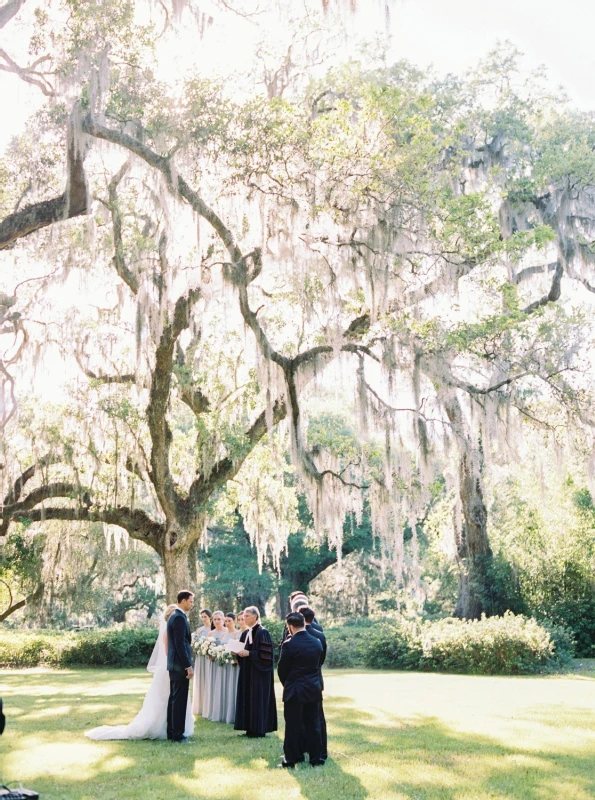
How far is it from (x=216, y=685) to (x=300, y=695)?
9.52ft

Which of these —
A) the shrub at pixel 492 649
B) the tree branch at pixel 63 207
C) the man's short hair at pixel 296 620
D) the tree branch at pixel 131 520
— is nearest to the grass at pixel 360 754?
the man's short hair at pixel 296 620

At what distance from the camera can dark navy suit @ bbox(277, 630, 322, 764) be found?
6680 mm

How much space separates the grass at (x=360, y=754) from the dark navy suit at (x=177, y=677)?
268 millimetres

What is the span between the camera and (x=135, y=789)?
5906mm

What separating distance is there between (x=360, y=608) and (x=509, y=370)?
26.5 metres

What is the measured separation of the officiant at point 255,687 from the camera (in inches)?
317

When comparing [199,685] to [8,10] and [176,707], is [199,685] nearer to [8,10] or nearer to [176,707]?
[176,707]

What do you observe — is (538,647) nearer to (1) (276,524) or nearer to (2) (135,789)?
(1) (276,524)

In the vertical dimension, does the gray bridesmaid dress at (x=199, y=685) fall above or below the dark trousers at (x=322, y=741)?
above

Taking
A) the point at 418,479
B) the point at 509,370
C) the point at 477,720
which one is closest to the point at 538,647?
the point at 418,479

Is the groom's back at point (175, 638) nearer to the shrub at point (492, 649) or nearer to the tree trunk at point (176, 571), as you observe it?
the tree trunk at point (176, 571)

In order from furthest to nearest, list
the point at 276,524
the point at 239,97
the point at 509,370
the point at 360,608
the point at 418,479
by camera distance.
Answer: the point at 360,608 < the point at 276,524 < the point at 418,479 < the point at 509,370 < the point at 239,97

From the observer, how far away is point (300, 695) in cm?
669

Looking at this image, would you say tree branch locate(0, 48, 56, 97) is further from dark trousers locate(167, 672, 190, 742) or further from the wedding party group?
dark trousers locate(167, 672, 190, 742)
